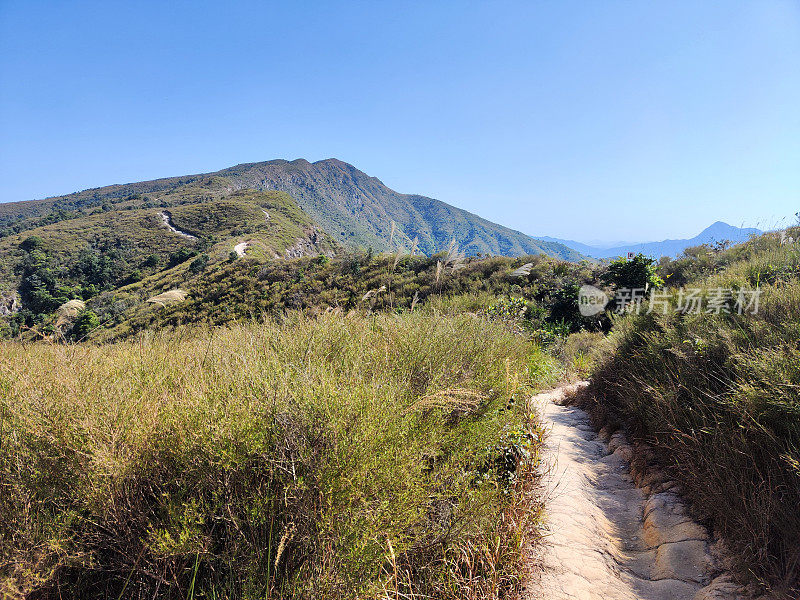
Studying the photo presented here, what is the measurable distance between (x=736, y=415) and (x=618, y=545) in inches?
59.4

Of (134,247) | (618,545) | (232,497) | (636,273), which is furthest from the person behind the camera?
(134,247)

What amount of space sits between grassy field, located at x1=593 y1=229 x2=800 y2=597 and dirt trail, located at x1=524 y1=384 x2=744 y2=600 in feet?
0.76

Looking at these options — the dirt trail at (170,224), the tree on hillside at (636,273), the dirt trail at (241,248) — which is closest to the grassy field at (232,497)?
the tree on hillside at (636,273)

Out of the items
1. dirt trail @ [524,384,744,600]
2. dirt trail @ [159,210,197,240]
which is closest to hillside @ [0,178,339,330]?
dirt trail @ [159,210,197,240]

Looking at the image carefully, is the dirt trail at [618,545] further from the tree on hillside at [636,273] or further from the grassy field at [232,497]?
the tree on hillside at [636,273]

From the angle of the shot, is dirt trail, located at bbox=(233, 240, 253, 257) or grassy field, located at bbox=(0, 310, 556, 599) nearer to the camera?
grassy field, located at bbox=(0, 310, 556, 599)

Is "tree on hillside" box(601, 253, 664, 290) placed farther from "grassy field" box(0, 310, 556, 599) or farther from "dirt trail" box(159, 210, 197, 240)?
"dirt trail" box(159, 210, 197, 240)

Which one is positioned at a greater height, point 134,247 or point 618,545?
point 134,247

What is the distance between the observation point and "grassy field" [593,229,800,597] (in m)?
2.27

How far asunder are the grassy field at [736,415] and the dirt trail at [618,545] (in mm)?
232

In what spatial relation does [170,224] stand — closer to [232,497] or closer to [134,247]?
[134,247]

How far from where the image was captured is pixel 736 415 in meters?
2.94

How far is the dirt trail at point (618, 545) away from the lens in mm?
2350

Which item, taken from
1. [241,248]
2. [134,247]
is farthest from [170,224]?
[241,248]
